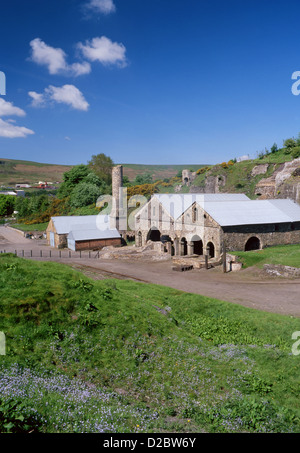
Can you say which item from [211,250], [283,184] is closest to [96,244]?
[211,250]

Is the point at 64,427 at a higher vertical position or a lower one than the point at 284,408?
higher

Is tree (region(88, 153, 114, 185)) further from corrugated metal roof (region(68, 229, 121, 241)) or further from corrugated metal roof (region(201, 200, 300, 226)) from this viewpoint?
corrugated metal roof (region(201, 200, 300, 226))

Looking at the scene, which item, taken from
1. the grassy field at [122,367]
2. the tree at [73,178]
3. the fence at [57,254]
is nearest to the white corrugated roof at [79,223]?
the fence at [57,254]

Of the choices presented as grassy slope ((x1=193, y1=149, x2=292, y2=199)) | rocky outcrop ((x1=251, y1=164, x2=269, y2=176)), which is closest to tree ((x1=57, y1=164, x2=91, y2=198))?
grassy slope ((x1=193, y1=149, x2=292, y2=199))

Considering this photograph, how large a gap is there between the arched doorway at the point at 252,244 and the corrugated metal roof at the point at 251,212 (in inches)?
86.3

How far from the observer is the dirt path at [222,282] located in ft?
67.9

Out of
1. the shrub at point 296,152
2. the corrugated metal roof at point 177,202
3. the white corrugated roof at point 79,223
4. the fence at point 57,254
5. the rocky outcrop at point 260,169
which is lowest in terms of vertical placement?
the fence at point 57,254

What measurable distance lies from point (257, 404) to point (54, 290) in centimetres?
781

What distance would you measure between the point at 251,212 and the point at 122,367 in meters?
32.4

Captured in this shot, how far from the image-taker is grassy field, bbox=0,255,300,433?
7199 millimetres

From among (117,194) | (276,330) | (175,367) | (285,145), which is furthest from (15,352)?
(285,145)

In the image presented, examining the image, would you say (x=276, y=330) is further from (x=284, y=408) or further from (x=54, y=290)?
(x=54, y=290)

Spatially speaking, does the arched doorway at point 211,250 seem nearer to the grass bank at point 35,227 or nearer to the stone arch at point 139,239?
the stone arch at point 139,239
